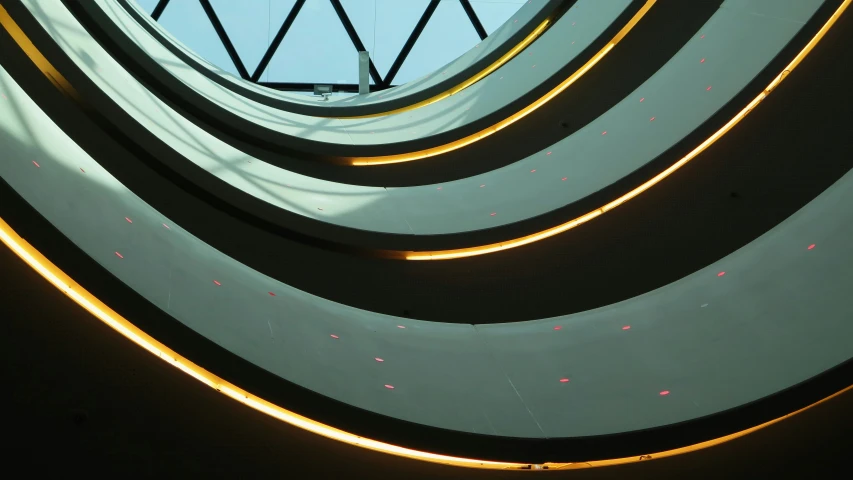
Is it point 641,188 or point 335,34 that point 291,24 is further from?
point 641,188

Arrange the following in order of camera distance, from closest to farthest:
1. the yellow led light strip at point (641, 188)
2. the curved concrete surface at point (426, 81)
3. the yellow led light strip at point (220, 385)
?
the yellow led light strip at point (220, 385) < the yellow led light strip at point (641, 188) < the curved concrete surface at point (426, 81)

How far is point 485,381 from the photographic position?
24.4ft

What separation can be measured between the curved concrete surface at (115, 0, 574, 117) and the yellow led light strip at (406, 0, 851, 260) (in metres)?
6.71

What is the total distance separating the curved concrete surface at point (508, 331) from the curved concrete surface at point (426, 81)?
9.04 meters

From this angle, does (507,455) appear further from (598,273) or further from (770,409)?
(598,273)

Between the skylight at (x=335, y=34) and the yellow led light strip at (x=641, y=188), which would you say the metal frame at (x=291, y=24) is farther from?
the yellow led light strip at (x=641, y=188)

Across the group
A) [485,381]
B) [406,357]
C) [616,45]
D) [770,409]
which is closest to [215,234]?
[406,357]

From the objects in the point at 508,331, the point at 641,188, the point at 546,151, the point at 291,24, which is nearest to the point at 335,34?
the point at 291,24

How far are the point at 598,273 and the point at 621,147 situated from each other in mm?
2017

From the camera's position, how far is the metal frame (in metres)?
21.7

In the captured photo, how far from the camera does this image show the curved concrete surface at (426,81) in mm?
15789

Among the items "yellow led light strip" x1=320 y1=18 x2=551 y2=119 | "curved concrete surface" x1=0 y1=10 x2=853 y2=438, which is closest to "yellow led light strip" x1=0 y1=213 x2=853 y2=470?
"curved concrete surface" x1=0 y1=10 x2=853 y2=438

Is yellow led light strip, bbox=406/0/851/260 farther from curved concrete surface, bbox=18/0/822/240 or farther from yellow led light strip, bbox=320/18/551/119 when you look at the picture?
yellow led light strip, bbox=320/18/551/119

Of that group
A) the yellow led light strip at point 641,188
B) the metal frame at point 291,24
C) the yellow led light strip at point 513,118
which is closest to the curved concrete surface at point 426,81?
the yellow led light strip at point 513,118
